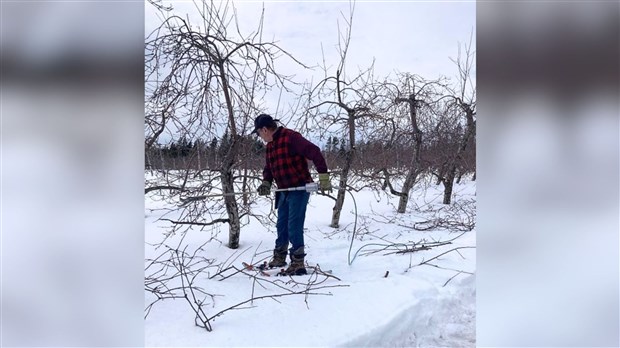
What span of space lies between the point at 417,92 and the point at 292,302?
561 centimetres

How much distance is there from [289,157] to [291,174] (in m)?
0.16

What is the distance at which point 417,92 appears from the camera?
274 inches

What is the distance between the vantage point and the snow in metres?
1.98

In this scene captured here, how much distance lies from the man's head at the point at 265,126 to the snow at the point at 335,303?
3.73ft

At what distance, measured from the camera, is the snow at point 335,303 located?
1.98 meters

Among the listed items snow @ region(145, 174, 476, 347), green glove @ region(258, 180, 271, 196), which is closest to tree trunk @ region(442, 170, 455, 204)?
snow @ region(145, 174, 476, 347)

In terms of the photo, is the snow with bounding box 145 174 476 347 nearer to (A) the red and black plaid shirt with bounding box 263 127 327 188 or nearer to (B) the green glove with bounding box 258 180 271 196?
(B) the green glove with bounding box 258 180 271 196

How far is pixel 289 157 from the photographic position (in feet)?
10.6

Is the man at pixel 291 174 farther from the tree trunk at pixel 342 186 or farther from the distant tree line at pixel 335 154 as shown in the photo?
the tree trunk at pixel 342 186

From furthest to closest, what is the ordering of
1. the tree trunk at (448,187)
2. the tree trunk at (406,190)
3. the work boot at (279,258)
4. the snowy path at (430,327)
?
the tree trunk at (448,187)
the tree trunk at (406,190)
the work boot at (279,258)
the snowy path at (430,327)

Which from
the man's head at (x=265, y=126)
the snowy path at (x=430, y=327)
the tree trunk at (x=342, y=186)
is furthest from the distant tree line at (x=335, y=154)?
the snowy path at (x=430, y=327)
